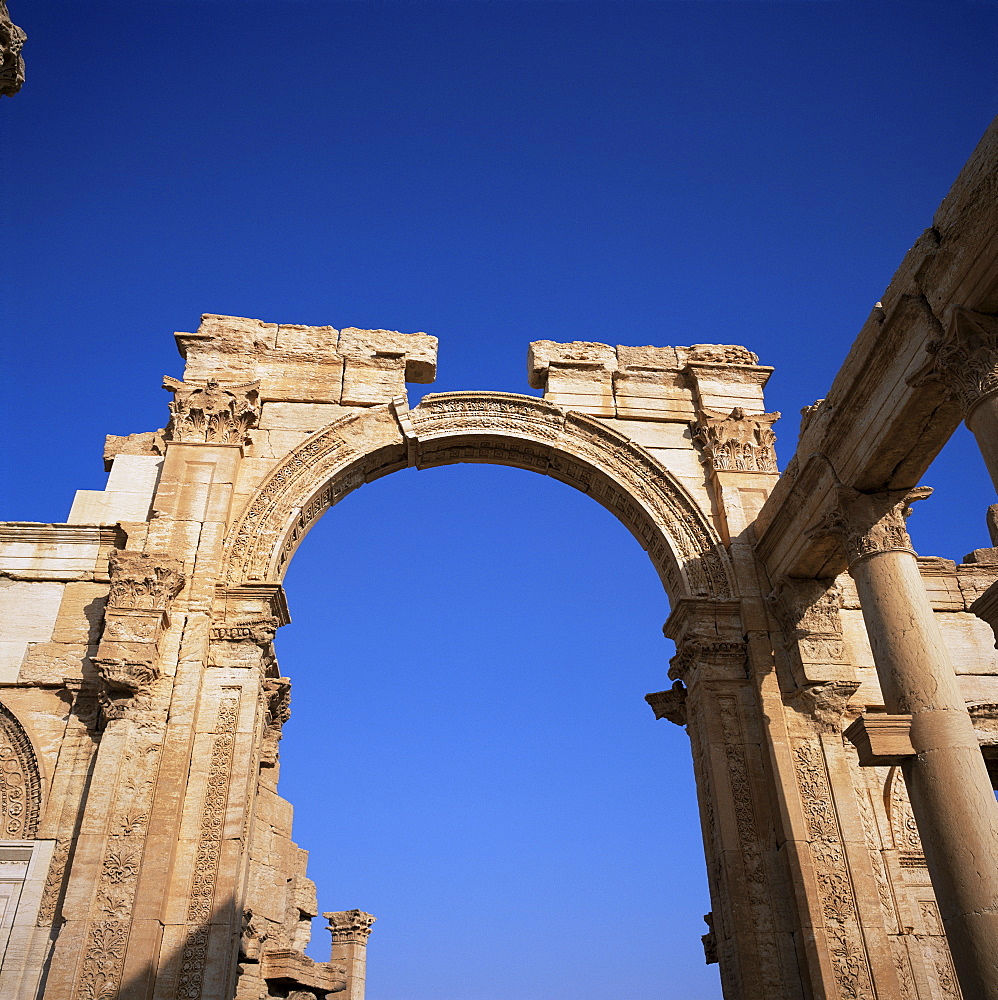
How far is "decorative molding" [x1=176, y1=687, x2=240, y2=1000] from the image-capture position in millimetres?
9891

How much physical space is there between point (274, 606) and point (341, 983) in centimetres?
813

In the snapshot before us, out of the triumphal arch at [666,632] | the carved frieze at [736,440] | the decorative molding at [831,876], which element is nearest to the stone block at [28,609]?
the triumphal arch at [666,632]

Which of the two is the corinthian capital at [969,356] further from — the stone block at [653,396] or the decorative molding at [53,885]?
the decorative molding at [53,885]

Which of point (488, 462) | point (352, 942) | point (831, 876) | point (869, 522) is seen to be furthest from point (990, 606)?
point (352, 942)

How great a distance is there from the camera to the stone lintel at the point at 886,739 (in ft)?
28.9

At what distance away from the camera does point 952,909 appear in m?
8.03

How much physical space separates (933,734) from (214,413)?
10.0 meters

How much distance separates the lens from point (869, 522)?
1046 cm

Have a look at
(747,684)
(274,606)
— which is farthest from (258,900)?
(747,684)

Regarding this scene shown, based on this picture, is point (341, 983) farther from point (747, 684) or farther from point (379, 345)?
point (379, 345)

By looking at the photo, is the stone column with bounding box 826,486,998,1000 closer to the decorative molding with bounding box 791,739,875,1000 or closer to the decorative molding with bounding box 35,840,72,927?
the decorative molding with bounding box 791,739,875,1000

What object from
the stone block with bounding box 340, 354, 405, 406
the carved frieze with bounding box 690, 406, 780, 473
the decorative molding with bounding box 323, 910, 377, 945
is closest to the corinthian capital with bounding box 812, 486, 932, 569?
the carved frieze with bounding box 690, 406, 780, 473

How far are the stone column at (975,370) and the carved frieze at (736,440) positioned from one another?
5.55 m

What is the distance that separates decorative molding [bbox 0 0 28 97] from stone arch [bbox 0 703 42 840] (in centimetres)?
742
